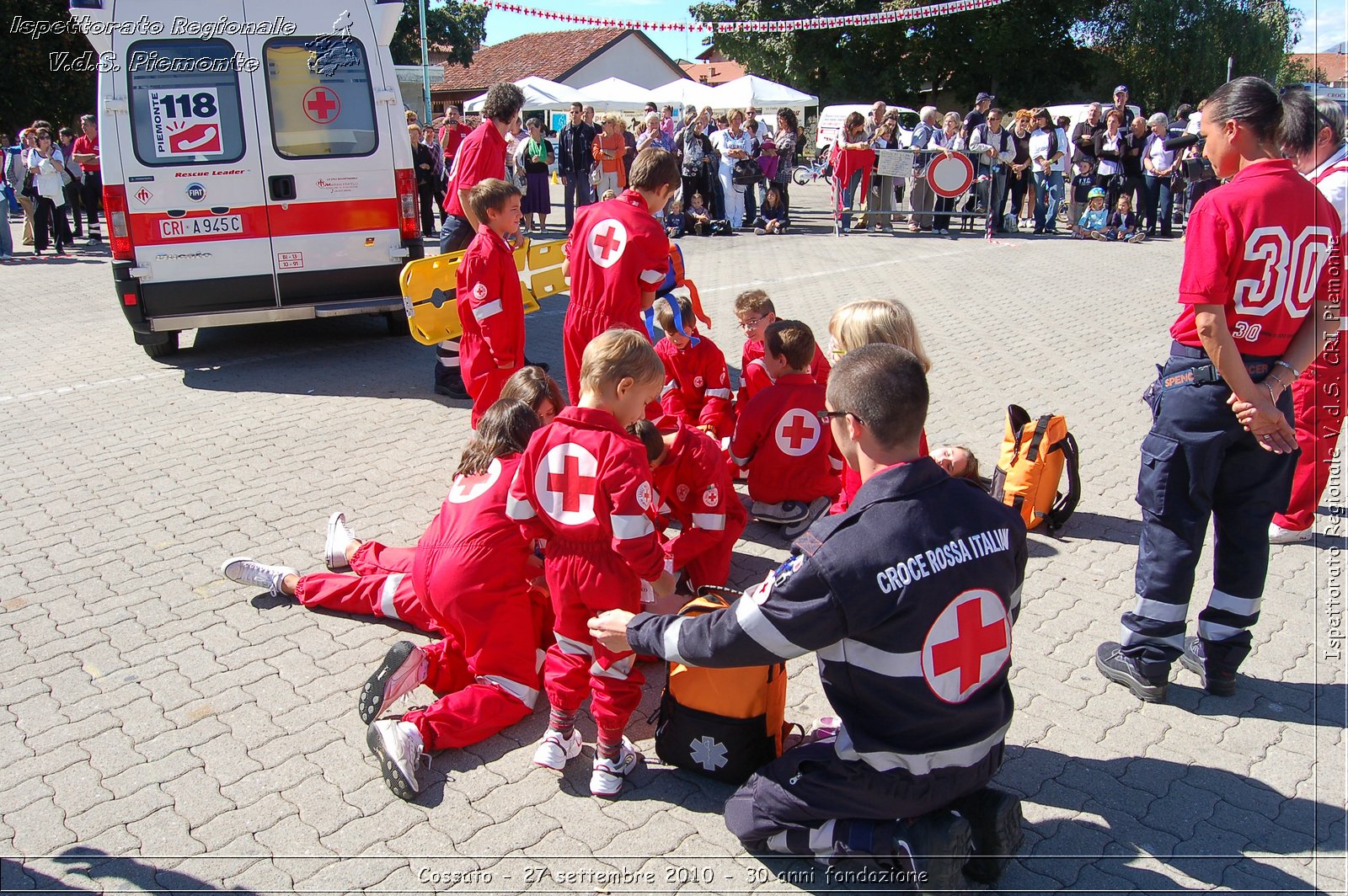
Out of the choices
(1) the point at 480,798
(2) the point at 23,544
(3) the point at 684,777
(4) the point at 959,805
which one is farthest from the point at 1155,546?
(2) the point at 23,544

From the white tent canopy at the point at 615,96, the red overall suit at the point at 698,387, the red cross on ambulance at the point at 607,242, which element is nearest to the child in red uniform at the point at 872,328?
the red cross on ambulance at the point at 607,242

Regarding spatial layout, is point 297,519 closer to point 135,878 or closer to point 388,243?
point 135,878

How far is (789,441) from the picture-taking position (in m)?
5.14

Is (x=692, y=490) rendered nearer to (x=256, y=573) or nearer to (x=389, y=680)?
(x=389, y=680)

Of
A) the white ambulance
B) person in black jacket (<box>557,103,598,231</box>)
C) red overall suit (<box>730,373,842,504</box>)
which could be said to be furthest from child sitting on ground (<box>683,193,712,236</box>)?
red overall suit (<box>730,373,842,504</box>)

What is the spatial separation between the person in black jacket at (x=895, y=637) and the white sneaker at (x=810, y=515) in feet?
8.08

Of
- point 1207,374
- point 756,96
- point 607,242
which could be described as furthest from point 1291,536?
point 756,96

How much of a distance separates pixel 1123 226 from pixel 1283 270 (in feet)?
48.1

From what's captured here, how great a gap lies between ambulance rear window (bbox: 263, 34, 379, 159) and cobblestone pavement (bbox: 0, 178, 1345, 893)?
2.16m

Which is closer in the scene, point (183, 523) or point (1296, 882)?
point (1296, 882)

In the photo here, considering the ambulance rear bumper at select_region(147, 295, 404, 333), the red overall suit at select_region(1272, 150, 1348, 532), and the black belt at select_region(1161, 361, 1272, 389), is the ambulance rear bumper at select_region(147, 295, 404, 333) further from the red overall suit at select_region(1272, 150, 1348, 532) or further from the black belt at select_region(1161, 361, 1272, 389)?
the red overall suit at select_region(1272, 150, 1348, 532)

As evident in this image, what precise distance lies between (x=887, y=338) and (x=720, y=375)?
2.16m

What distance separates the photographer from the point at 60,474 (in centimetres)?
610

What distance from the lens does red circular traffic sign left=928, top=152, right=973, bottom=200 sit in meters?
16.5
